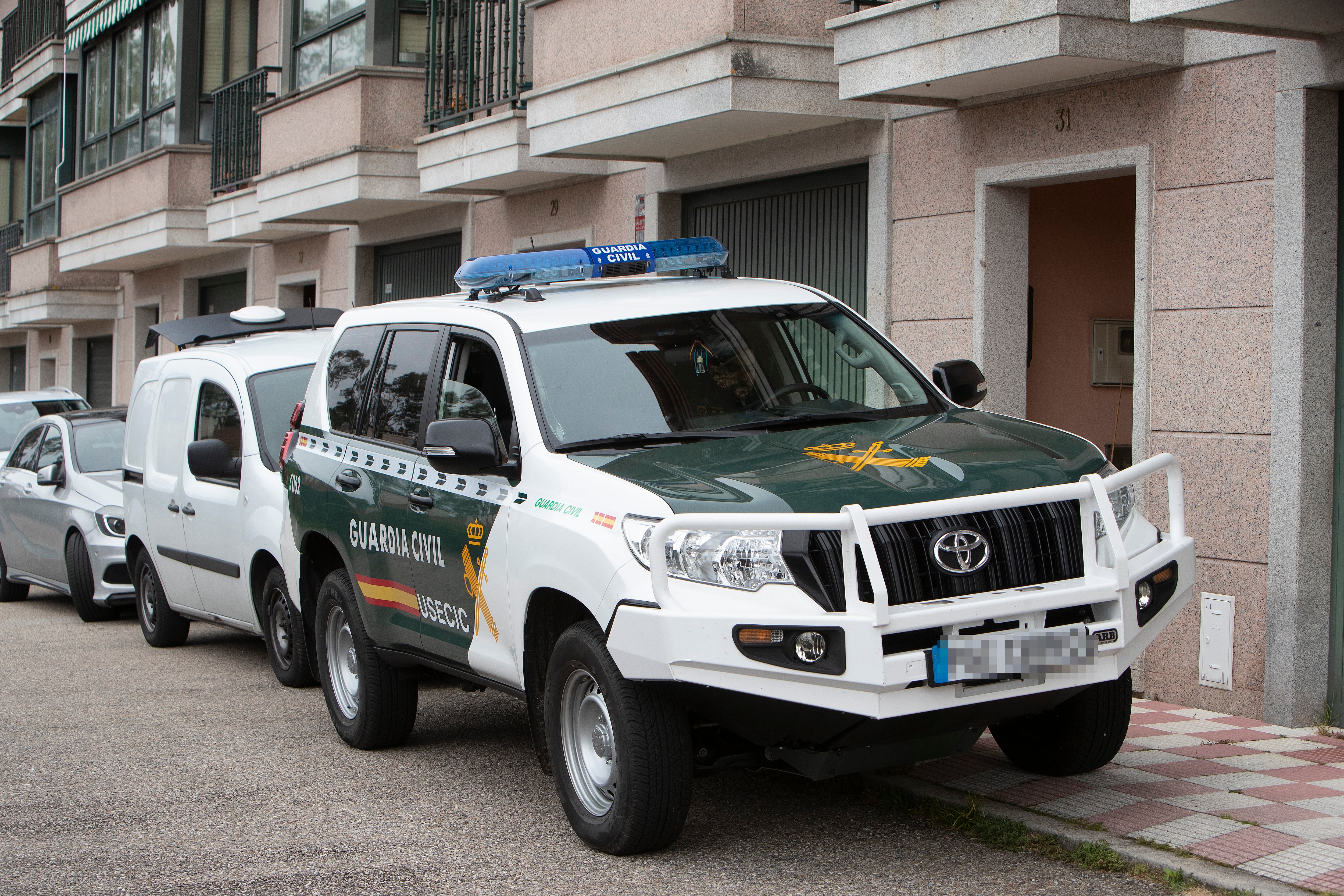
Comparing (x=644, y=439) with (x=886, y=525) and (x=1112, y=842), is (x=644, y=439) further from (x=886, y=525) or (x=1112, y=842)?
(x=1112, y=842)

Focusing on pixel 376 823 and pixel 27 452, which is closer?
pixel 376 823

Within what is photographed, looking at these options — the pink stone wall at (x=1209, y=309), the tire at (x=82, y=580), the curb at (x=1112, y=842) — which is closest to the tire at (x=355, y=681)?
the curb at (x=1112, y=842)

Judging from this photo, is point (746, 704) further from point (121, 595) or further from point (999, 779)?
point (121, 595)

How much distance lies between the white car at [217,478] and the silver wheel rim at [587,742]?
2.89 m

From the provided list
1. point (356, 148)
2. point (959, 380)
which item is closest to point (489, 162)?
point (356, 148)

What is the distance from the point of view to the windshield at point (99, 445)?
40.2 feet

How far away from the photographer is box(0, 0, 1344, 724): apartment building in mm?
7090

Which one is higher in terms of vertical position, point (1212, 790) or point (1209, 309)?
point (1209, 309)

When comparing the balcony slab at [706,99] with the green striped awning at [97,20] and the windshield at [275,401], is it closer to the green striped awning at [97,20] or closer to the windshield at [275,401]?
the windshield at [275,401]

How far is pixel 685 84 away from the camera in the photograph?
10008 mm

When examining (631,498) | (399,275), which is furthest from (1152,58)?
(399,275)

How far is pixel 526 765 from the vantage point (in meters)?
6.64

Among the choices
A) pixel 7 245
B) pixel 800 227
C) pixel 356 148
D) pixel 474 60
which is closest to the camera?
pixel 800 227

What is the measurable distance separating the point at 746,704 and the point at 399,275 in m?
13.0
